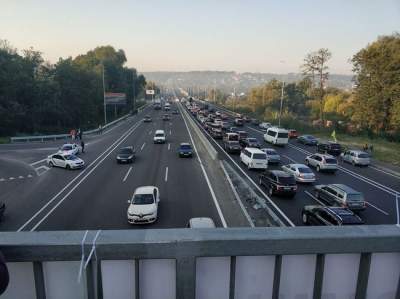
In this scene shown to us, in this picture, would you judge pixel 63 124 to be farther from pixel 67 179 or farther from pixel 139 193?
pixel 139 193

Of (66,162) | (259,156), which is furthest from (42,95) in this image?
(259,156)

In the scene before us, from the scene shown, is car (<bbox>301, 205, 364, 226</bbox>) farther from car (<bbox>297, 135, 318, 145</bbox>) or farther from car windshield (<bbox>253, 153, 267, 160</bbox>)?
car (<bbox>297, 135, 318, 145</bbox>)

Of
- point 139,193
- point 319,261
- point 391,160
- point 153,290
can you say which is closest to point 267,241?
point 319,261

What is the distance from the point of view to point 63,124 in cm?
6794

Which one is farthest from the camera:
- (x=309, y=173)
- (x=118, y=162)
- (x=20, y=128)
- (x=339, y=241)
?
(x=20, y=128)

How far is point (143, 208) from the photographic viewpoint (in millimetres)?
16922

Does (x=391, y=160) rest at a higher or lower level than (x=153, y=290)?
lower

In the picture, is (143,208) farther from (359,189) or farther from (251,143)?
(251,143)

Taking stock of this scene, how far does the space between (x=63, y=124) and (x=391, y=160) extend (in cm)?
6153

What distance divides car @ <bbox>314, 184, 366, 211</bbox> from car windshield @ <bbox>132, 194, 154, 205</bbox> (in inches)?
446

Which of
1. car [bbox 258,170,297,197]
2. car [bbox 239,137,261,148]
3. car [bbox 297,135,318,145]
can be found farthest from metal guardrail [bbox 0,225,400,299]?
car [bbox 297,135,318,145]

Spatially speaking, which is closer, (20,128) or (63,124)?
(20,128)

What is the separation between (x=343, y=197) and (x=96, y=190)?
1646 centimetres

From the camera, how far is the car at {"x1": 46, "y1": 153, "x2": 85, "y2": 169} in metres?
28.3
